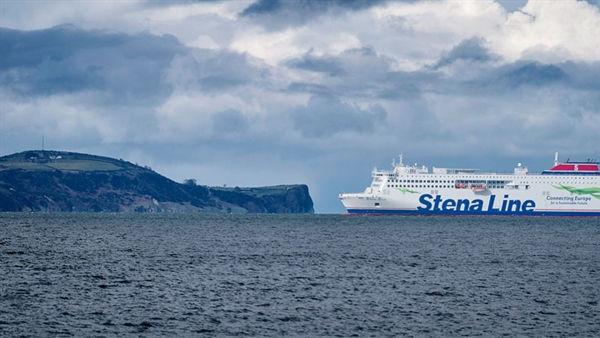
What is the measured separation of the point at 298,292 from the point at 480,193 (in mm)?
125586

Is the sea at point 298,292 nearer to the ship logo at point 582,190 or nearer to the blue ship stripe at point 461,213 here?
the blue ship stripe at point 461,213

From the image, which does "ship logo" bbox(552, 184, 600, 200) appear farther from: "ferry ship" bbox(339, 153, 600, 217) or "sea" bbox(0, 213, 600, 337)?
"sea" bbox(0, 213, 600, 337)

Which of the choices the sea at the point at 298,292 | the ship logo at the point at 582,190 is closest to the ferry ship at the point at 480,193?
the ship logo at the point at 582,190

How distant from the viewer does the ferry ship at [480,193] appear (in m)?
165

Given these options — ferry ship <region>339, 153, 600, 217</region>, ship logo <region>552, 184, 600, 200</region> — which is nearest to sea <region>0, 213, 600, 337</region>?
ferry ship <region>339, 153, 600, 217</region>

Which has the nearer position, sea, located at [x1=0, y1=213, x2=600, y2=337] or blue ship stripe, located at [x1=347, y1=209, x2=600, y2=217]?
sea, located at [x1=0, y1=213, x2=600, y2=337]

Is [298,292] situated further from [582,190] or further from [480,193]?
[582,190]

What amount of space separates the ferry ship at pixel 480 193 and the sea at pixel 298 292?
8394 centimetres

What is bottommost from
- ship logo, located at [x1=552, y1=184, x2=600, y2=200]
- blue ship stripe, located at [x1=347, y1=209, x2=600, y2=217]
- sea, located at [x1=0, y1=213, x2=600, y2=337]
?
sea, located at [x1=0, y1=213, x2=600, y2=337]

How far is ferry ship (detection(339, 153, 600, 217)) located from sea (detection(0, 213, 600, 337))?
83.9m

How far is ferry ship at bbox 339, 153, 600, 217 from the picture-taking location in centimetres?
16475

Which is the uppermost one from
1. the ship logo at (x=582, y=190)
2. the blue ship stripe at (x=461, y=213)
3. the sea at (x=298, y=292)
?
the ship logo at (x=582, y=190)

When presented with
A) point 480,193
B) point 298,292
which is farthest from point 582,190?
point 298,292

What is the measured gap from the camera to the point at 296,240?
9788 centimetres
